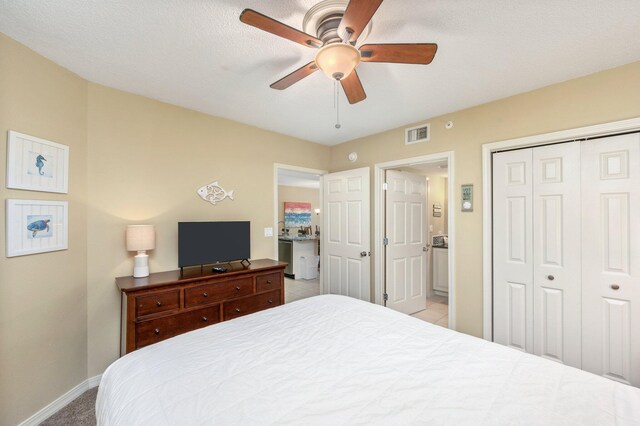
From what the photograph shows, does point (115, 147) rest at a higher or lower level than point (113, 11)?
lower

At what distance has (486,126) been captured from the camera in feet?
8.81

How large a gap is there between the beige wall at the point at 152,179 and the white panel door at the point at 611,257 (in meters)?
3.15

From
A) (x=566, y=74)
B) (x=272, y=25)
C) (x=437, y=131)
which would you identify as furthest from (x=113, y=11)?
(x=566, y=74)

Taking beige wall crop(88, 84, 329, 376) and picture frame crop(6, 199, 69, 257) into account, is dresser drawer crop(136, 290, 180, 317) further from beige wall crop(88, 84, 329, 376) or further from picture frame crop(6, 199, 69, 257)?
picture frame crop(6, 199, 69, 257)

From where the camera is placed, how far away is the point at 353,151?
13.0 ft

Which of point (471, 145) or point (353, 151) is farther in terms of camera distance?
point (353, 151)

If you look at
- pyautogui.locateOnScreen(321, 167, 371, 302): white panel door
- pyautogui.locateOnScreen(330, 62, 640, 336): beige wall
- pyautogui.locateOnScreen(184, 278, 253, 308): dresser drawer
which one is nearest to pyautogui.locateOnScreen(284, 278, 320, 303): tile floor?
pyautogui.locateOnScreen(321, 167, 371, 302): white panel door

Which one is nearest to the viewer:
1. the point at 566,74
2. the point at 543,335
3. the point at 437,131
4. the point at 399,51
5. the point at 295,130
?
the point at 399,51

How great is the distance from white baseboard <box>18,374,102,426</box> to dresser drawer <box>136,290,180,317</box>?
2.50 feet

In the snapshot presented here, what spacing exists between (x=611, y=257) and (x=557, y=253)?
317 millimetres

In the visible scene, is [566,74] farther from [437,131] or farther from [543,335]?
[543,335]

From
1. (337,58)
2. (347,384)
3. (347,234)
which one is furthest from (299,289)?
(337,58)

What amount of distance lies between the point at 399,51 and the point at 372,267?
Answer: 107 inches

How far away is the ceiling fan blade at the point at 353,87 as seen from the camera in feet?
5.57
